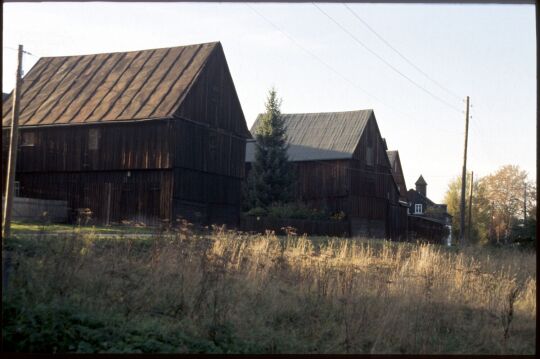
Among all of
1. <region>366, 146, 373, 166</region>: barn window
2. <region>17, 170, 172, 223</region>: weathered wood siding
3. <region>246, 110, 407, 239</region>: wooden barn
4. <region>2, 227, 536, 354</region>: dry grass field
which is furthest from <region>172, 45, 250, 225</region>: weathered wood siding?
<region>2, 227, 536, 354</region>: dry grass field

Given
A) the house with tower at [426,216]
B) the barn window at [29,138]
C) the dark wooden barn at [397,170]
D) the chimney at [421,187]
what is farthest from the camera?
the chimney at [421,187]

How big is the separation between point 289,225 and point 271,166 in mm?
6741

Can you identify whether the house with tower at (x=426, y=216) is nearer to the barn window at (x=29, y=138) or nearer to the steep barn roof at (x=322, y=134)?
the steep barn roof at (x=322, y=134)

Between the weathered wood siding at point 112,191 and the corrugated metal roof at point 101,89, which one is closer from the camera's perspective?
the corrugated metal roof at point 101,89

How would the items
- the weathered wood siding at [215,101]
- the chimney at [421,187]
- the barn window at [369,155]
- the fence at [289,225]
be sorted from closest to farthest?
the weathered wood siding at [215,101], the fence at [289,225], the barn window at [369,155], the chimney at [421,187]

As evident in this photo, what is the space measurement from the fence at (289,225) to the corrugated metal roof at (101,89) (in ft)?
29.5

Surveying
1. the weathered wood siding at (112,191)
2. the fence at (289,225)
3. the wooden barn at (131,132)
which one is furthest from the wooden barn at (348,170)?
the weathered wood siding at (112,191)

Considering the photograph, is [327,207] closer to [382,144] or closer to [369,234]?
[369,234]

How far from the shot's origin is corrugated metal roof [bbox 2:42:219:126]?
92.9 feet

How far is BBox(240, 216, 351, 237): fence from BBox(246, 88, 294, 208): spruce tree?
385 centimetres

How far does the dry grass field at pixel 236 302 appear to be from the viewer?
9164mm

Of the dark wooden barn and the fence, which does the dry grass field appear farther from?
the dark wooden barn

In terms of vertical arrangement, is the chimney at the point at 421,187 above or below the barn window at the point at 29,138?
above

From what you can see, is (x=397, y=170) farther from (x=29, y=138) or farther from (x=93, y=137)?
(x=29, y=138)
